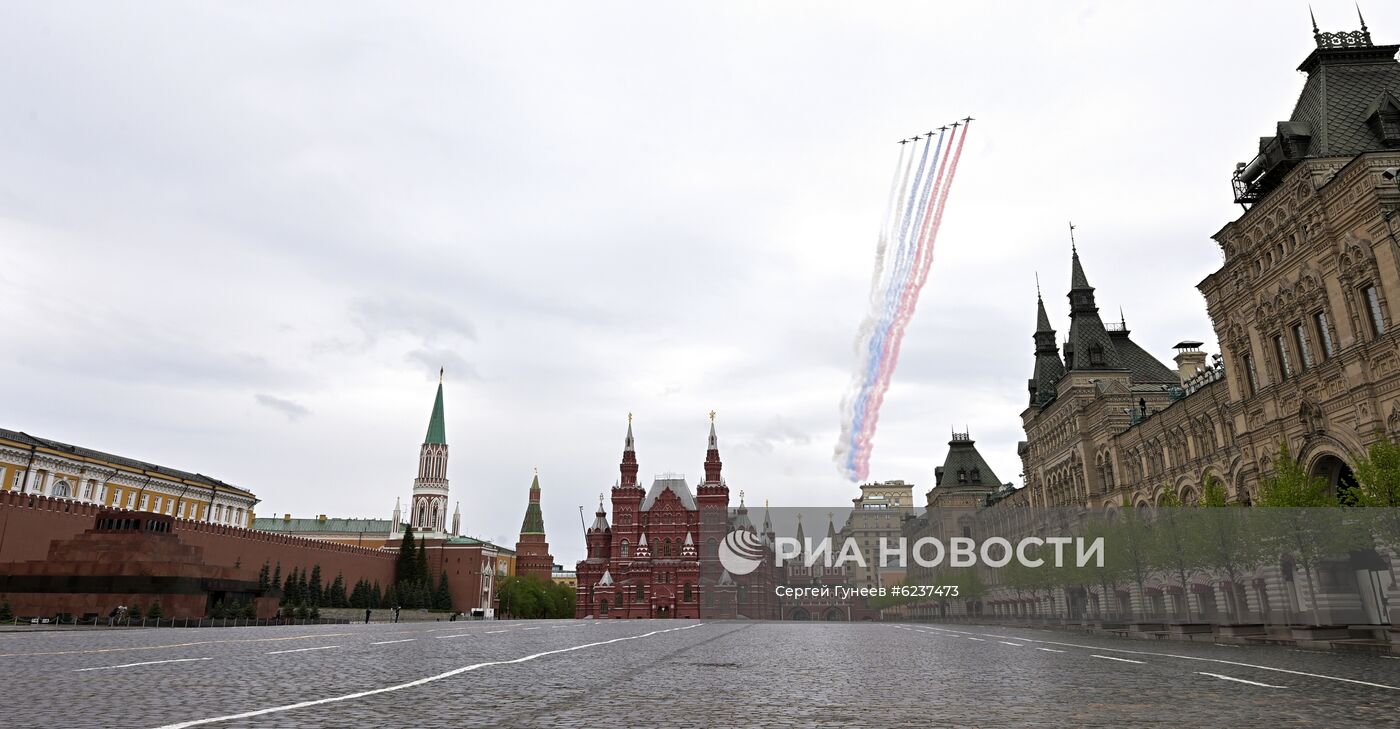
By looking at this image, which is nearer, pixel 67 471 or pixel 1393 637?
pixel 1393 637

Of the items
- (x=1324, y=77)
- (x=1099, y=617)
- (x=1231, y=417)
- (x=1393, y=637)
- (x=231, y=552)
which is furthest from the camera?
(x=231, y=552)

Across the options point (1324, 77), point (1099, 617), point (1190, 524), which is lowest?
point (1099, 617)

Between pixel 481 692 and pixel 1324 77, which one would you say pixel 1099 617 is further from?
pixel 481 692

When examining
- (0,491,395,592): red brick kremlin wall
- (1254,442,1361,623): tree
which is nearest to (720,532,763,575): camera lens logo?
(0,491,395,592): red brick kremlin wall

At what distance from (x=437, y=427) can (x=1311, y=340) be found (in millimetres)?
133349

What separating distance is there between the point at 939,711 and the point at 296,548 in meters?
74.0

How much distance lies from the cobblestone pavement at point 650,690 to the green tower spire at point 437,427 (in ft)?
440

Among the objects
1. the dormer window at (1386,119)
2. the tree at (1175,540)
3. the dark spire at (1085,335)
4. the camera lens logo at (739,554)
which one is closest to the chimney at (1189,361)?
the dark spire at (1085,335)

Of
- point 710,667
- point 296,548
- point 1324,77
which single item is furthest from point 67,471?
point 1324,77

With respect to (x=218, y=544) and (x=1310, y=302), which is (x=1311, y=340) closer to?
(x=1310, y=302)

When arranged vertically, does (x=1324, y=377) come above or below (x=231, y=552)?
above

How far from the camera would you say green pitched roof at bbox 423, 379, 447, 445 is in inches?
5635

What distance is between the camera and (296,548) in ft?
232

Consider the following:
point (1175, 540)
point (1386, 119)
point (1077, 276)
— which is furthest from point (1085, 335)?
point (1386, 119)
